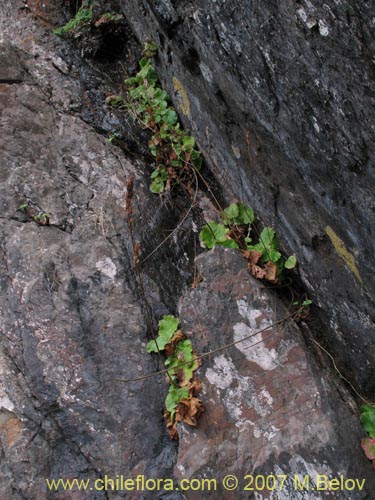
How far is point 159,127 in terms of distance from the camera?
386 cm

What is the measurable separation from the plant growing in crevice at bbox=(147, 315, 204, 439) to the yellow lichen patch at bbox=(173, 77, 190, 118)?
5.46ft

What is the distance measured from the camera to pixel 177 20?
301 cm

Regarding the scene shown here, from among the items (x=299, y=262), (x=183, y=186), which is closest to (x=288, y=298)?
(x=299, y=262)

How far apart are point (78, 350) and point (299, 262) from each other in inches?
62.5

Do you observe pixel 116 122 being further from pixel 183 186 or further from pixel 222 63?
pixel 222 63

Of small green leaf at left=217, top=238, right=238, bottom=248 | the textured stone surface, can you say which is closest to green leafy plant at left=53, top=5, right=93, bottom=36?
the textured stone surface

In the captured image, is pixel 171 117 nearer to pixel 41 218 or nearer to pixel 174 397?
pixel 41 218

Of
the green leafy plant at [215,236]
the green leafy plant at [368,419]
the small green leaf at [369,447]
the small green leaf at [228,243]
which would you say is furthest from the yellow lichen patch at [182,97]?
the small green leaf at [369,447]

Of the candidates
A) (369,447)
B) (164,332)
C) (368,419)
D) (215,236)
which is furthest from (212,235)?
(369,447)

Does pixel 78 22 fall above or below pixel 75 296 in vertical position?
above

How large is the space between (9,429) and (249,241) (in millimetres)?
2016

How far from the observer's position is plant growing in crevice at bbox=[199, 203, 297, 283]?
3078 mm

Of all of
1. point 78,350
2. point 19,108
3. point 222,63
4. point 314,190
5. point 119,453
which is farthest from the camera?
point 19,108

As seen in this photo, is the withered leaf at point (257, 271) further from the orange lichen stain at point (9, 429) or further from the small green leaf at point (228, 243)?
the orange lichen stain at point (9, 429)
